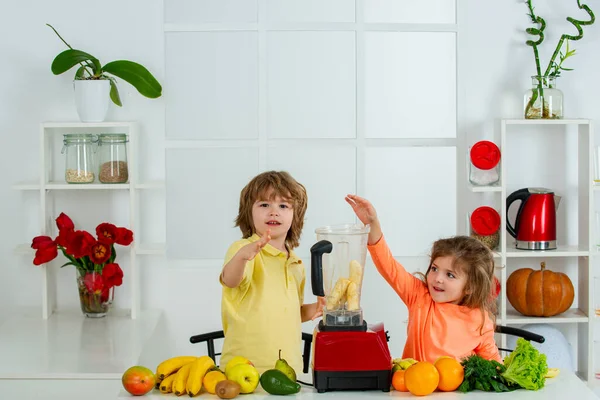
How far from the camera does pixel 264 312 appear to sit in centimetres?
235

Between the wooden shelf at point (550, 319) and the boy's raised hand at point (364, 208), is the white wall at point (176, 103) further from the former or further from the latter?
the boy's raised hand at point (364, 208)

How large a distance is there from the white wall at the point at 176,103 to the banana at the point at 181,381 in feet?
5.24

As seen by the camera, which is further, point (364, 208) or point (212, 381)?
point (364, 208)

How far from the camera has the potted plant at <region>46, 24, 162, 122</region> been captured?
314 centimetres

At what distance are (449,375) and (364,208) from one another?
575 millimetres

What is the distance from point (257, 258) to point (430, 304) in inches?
20.0

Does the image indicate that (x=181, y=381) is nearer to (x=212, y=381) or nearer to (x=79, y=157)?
(x=212, y=381)

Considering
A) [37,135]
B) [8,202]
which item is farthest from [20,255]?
[37,135]

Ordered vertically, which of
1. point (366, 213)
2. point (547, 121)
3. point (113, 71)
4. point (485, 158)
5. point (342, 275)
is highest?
point (113, 71)

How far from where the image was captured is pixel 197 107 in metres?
3.44

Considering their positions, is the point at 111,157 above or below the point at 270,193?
above

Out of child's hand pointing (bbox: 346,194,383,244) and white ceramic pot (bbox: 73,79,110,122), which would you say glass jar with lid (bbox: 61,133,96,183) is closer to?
white ceramic pot (bbox: 73,79,110,122)

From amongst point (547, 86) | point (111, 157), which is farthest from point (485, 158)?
point (111, 157)

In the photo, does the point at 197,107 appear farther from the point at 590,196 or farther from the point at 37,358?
the point at 590,196
